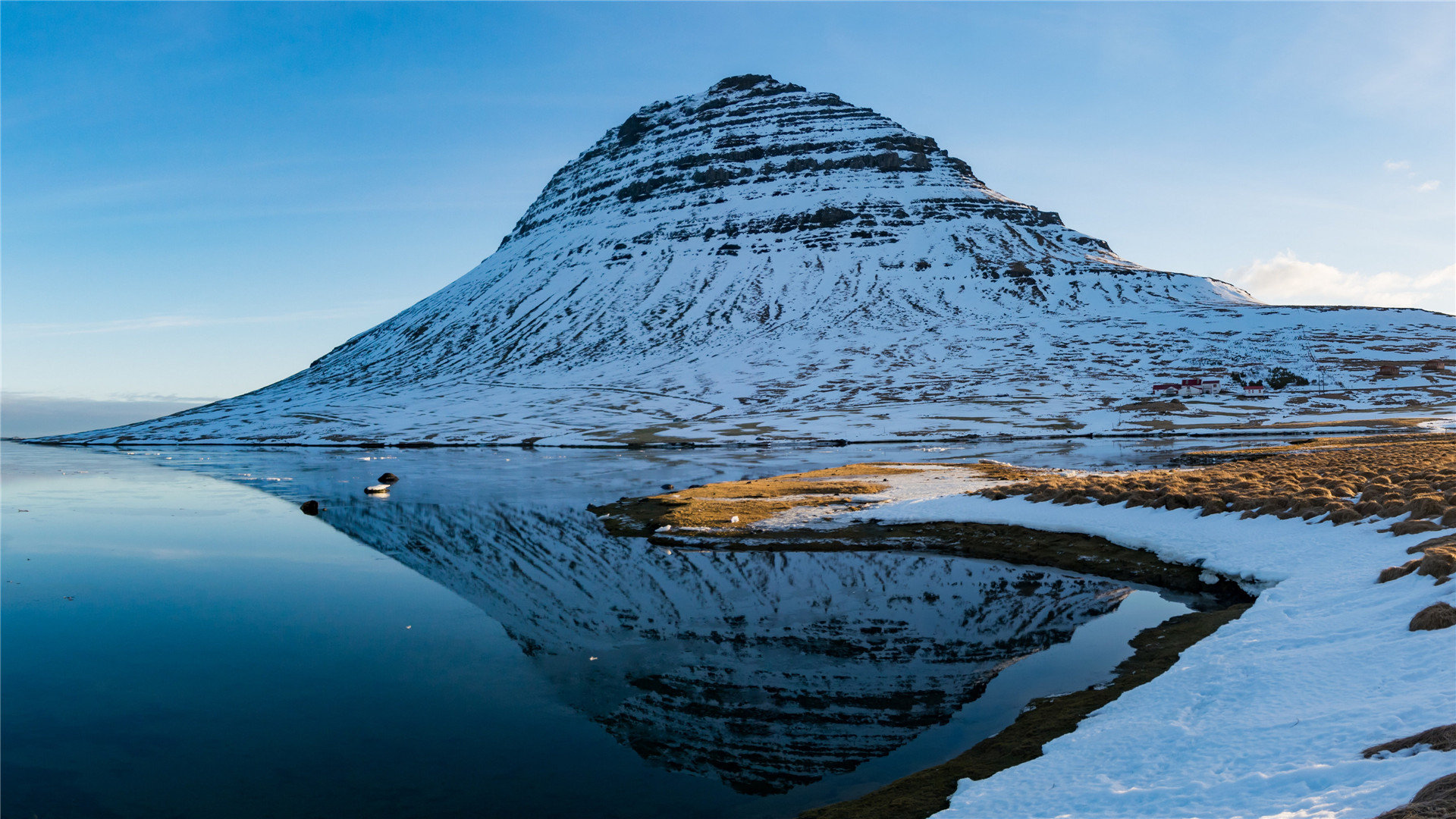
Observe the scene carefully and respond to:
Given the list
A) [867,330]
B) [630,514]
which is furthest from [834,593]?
[867,330]

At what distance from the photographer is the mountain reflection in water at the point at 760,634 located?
16219 millimetres

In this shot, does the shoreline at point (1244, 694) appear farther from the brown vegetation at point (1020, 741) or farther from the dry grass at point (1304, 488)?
the dry grass at point (1304, 488)

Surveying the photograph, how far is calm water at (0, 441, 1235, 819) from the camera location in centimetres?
1441

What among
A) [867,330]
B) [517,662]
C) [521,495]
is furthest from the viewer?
[867,330]

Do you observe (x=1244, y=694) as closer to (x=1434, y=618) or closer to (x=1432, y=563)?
(x=1434, y=618)

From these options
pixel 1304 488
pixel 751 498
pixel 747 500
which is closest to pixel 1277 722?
pixel 1304 488

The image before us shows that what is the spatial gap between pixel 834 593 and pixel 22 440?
199m

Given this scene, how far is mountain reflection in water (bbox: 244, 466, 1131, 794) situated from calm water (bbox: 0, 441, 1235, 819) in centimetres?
10

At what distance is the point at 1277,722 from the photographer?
41.5 ft

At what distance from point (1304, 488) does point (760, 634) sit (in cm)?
2434

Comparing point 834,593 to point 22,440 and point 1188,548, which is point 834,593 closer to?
point 1188,548

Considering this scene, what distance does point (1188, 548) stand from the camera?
28203mm

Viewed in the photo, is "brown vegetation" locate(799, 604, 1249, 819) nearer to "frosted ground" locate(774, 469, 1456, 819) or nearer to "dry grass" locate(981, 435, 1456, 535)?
"frosted ground" locate(774, 469, 1456, 819)

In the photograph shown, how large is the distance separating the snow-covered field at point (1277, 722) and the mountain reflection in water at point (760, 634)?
371cm
